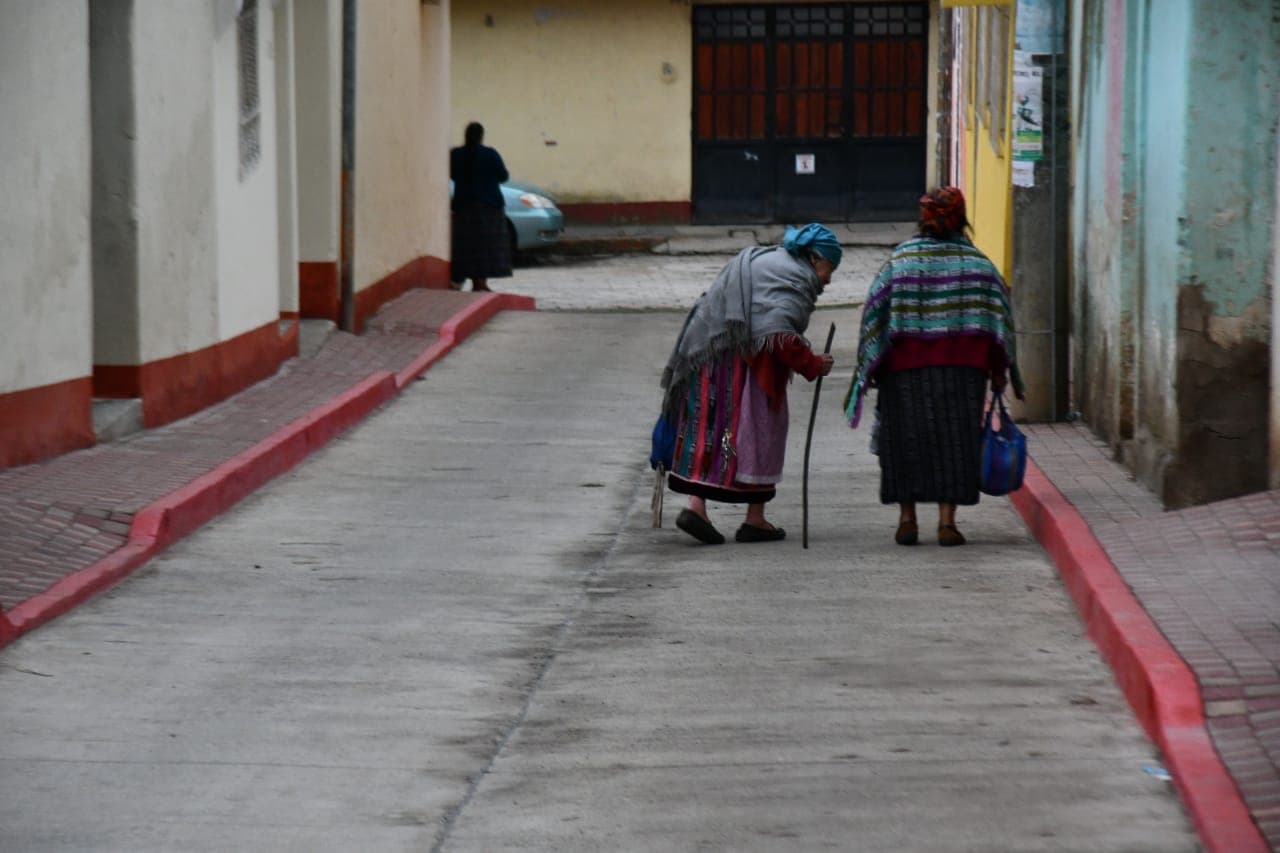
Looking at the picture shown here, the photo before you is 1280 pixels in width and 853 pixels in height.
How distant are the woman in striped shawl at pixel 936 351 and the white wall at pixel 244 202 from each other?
5.43 m

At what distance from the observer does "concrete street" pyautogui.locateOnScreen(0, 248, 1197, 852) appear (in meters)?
5.94

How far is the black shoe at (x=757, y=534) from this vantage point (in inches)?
404

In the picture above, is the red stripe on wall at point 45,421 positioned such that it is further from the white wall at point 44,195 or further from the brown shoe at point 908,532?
the brown shoe at point 908,532

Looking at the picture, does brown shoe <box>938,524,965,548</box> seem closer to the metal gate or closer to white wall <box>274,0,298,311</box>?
white wall <box>274,0,298,311</box>

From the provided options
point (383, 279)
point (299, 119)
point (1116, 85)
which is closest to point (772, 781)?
point (1116, 85)

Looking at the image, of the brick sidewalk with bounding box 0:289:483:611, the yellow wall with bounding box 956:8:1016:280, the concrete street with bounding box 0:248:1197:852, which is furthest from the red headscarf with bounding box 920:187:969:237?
the yellow wall with bounding box 956:8:1016:280

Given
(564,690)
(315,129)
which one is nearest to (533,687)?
(564,690)

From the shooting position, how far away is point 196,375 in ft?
43.4

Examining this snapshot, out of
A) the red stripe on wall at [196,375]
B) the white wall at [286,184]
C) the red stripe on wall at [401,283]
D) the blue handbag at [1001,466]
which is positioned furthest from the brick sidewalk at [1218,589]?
the red stripe on wall at [401,283]

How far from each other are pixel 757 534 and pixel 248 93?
5924mm

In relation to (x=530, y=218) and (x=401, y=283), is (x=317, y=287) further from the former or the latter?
(x=530, y=218)

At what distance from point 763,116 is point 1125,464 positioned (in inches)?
813

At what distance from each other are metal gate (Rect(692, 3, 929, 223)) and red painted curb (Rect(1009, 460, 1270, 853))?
21.9 meters

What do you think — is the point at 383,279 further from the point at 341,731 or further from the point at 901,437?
the point at 341,731
